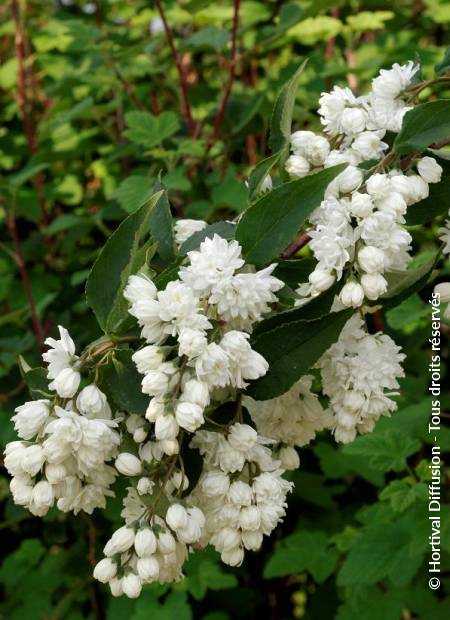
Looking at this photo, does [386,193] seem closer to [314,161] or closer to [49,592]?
[314,161]

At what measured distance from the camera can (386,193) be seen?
1.04 metres

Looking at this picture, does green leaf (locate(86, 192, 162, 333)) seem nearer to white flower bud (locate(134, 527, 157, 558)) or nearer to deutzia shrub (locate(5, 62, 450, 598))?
deutzia shrub (locate(5, 62, 450, 598))

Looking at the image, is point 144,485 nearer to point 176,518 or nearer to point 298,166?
point 176,518

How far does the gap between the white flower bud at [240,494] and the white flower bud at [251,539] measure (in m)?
0.05

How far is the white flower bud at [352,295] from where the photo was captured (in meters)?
1.02

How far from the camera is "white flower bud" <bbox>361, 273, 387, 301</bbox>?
102 centimetres

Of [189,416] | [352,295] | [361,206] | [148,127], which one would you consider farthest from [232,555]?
[148,127]

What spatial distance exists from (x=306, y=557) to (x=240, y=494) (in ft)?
3.38

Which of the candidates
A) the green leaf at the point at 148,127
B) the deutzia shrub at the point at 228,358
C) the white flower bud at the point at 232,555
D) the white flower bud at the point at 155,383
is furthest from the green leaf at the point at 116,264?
the green leaf at the point at 148,127

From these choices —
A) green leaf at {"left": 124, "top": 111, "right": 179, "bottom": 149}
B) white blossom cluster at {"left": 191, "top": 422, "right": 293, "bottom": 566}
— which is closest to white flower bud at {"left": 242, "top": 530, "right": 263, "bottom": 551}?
white blossom cluster at {"left": 191, "top": 422, "right": 293, "bottom": 566}

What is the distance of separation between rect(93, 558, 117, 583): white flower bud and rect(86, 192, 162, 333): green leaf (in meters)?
0.29

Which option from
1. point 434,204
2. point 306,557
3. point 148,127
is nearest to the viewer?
point 434,204

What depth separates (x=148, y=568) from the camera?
1.02 m

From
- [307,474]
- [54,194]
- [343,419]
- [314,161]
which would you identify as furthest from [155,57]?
[343,419]
